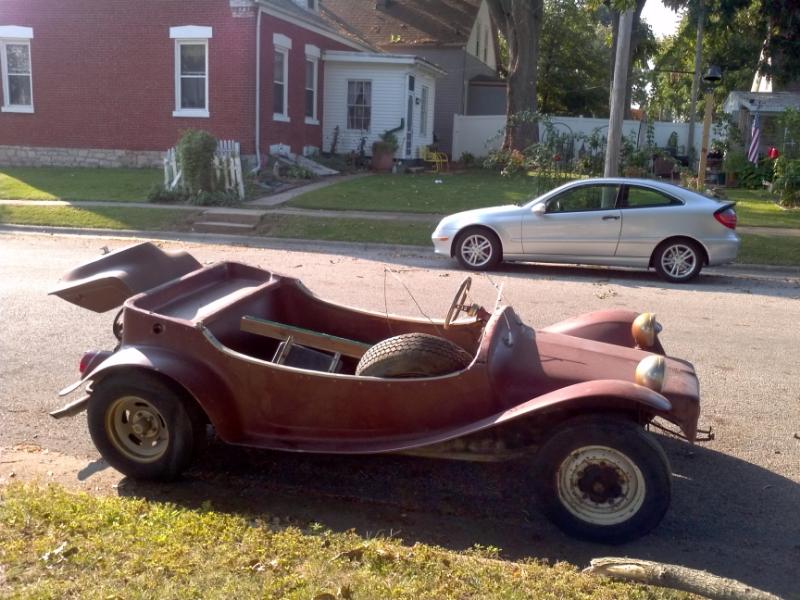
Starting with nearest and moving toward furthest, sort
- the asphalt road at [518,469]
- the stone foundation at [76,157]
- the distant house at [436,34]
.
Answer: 1. the asphalt road at [518,469]
2. the stone foundation at [76,157]
3. the distant house at [436,34]

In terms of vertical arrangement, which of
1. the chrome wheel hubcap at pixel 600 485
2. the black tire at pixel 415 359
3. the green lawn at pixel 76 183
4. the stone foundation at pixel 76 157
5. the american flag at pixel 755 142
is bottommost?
the chrome wheel hubcap at pixel 600 485

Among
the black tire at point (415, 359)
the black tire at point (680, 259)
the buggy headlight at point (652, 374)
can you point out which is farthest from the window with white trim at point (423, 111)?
the buggy headlight at point (652, 374)

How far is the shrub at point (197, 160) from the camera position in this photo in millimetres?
18375

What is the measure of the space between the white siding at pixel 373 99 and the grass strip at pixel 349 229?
12.9 metres

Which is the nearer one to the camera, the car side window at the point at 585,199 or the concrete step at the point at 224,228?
the car side window at the point at 585,199

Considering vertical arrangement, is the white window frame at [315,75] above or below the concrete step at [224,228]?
above

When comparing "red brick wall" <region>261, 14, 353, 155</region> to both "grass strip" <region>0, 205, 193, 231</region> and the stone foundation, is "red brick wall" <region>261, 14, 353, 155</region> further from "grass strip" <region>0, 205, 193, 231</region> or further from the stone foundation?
"grass strip" <region>0, 205, 193, 231</region>

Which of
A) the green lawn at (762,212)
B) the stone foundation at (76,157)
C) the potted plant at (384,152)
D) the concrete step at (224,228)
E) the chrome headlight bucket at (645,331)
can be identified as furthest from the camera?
A: the potted plant at (384,152)

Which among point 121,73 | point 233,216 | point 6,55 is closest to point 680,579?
point 233,216

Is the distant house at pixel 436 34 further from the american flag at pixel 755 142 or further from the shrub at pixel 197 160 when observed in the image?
the shrub at pixel 197 160

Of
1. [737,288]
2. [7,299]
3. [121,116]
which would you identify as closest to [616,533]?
[7,299]

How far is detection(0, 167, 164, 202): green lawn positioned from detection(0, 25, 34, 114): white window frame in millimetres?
1924

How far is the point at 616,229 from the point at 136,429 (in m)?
9.02

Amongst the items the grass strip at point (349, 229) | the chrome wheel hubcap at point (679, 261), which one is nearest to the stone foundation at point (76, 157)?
the grass strip at point (349, 229)
